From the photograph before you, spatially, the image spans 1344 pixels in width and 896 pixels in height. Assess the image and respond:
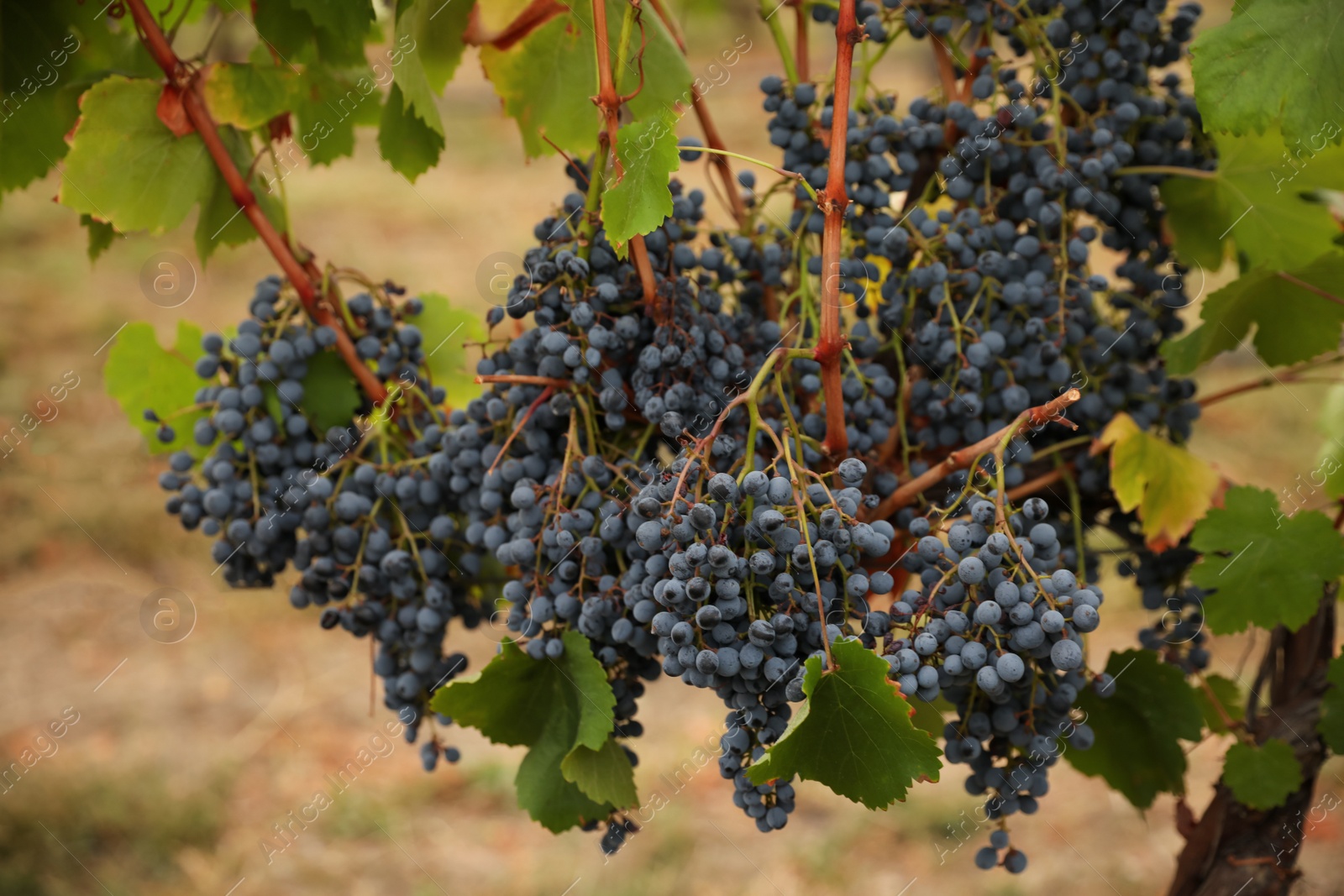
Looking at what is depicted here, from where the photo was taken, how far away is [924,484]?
737mm

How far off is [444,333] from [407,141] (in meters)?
0.19

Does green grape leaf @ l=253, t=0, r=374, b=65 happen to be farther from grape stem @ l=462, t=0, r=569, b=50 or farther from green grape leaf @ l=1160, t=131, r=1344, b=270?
green grape leaf @ l=1160, t=131, r=1344, b=270

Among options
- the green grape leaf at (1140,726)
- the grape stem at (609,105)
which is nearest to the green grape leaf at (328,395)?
the grape stem at (609,105)

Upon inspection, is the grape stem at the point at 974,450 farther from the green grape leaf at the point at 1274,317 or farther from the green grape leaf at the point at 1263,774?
the green grape leaf at the point at 1263,774

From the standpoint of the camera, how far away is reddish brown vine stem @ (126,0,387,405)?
0.86 metres

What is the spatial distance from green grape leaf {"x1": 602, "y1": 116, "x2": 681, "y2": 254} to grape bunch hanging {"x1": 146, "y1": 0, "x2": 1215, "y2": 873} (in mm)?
34

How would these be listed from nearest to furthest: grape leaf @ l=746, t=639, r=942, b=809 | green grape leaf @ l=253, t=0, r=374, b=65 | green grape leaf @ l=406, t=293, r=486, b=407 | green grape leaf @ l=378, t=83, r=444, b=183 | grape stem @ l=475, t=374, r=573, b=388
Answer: grape leaf @ l=746, t=639, r=942, b=809
grape stem @ l=475, t=374, r=573, b=388
green grape leaf @ l=253, t=0, r=374, b=65
green grape leaf @ l=378, t=83, r=444, b=183
green grape leaf @ l=406, t=293, r=486, b=407

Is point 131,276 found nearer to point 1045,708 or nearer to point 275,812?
point 275,812

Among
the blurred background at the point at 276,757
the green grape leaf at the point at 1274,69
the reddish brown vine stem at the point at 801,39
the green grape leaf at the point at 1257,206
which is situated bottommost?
the blurred background at the point at 276,757

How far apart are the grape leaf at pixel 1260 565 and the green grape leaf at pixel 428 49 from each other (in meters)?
0.72

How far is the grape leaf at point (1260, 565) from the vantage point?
85cm

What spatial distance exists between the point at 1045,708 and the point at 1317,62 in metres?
0.49

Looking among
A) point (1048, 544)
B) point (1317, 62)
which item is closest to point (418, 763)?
point (1048, 544)

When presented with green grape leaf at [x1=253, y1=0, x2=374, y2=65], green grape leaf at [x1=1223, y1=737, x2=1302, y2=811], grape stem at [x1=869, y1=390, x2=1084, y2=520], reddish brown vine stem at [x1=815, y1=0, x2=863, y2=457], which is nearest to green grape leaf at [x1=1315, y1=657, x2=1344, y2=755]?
green grape leaf at [x1=1223, y1=737, x2=1302, y2=811]
